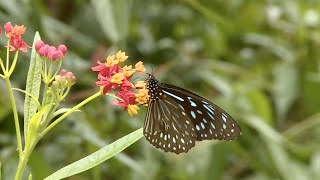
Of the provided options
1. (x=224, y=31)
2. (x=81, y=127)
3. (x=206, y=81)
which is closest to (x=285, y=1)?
(x=224, y=31)

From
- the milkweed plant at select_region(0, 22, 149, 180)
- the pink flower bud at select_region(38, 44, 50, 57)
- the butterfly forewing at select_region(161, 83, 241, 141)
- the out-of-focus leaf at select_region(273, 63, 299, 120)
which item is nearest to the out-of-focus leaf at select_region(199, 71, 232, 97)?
the out-of-focus leaf at select_region(273, 63, 299, 120)

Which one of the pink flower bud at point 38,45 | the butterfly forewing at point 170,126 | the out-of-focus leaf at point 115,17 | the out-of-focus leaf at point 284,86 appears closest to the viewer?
the pink flower bud at point 38,45

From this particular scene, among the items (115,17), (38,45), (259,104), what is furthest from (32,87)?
(259,104)

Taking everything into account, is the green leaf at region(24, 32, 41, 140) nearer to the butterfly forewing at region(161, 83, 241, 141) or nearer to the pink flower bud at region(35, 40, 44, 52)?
the pink flower bud at region(35, 40, 44, 52)

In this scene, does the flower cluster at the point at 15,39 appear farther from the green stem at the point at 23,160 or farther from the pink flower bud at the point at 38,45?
the green stem at the point at 23,160

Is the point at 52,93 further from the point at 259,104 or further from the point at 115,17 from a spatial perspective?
the point at 259,104

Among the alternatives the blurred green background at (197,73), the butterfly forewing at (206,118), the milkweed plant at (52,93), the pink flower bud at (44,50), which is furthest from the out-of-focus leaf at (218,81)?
the pink flower bud at (44,50)

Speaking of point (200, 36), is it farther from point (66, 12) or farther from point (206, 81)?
point (66, 12)
